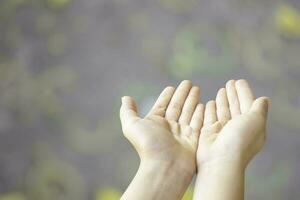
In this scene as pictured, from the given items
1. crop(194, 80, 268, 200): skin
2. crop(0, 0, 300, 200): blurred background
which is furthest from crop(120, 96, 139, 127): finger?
crop(0, 0, 300, 200): blurred background

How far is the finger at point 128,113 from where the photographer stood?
741 millimetres

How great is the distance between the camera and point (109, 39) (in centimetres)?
129

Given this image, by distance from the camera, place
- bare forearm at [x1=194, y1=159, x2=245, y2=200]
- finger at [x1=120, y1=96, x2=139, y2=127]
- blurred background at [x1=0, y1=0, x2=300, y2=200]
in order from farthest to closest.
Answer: blurred background at [x1=0, y1=0, x2=300, y2=200] < finger at [x1=120, y1=96, x2=139, y2=127] < bare forearm at [x1=194, y1=159, x2=245, y2=200]

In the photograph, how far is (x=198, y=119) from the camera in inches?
30.7

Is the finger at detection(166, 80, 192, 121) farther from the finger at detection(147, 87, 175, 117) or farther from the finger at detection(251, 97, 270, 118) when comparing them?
the finger at detection(251, 97, 270, 118)

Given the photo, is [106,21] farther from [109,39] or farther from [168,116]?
[168,116]

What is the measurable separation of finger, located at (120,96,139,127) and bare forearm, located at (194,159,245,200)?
5.4 inches

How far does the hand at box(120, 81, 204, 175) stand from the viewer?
70 cm

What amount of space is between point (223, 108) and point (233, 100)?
0.07ft

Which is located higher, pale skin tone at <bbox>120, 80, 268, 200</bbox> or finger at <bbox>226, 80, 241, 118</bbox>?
finger at <bbox>226, 80, 241, 118</bbox>

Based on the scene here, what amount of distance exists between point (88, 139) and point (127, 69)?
0.20 meters

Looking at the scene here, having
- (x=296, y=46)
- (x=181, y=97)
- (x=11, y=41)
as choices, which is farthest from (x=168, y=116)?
(x=11, y=41)

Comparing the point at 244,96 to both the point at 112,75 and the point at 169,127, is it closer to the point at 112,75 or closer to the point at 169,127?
the point at 169,127

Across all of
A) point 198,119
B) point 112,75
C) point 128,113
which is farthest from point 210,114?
point 112,75
